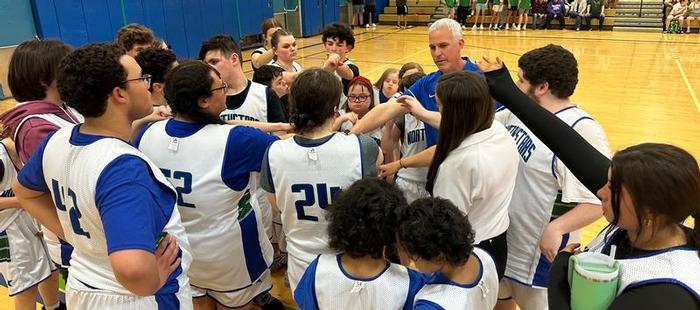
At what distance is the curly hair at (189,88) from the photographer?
7.07 feet

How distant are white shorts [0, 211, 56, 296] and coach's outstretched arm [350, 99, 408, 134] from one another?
1966 mm

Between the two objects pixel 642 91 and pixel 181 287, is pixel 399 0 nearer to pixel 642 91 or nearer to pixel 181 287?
pixel 642 91

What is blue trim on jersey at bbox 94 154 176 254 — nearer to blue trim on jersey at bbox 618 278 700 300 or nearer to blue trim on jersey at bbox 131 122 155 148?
blue trim on jersey at bbox 131 122 155 148

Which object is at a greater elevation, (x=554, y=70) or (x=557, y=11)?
(x=554, y=70)

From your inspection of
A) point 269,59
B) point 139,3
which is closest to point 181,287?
point 269,59

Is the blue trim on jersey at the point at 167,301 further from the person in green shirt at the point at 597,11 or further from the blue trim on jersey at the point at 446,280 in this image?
the person in green shirt at the point at 597,11

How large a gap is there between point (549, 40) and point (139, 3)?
12.5 m

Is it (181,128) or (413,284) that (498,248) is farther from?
(181,128)

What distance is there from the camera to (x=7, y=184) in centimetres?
256

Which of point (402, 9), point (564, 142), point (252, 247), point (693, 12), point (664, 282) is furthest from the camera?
point (402, 9)

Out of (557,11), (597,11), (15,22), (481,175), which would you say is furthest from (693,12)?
(15,22)

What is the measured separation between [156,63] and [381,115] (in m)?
1.37

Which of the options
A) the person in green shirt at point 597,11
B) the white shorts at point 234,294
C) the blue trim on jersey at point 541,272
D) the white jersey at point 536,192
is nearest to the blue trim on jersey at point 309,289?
the white shorts at point 234,294

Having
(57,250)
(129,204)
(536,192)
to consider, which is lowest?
(57,250)
